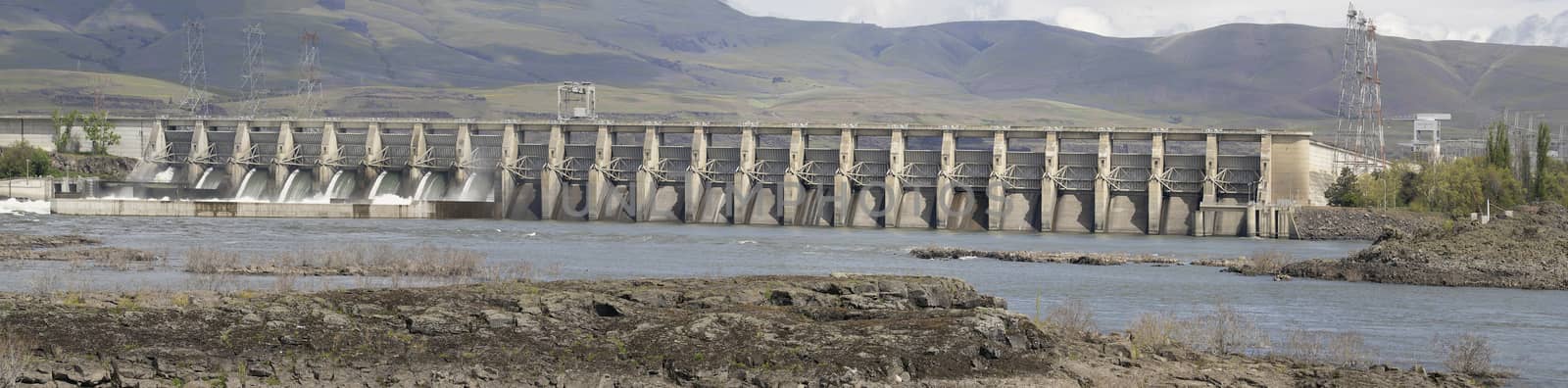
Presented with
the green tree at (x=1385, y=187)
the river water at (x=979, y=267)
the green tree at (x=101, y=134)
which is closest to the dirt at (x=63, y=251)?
the river water at (x=979, y=267)

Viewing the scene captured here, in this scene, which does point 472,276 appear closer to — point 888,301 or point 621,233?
point 888,301

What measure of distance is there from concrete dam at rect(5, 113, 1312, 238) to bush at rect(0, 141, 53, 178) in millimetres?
6503

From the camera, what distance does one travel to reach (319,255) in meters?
62.3

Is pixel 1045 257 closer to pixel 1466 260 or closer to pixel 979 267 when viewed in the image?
pixel 979 267

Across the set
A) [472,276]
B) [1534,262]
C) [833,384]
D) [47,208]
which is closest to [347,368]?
[833,384]

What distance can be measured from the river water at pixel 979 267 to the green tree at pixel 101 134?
104 ft

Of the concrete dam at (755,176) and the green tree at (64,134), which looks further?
the green tree at (64,134)

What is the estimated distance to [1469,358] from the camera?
3444 centimetres

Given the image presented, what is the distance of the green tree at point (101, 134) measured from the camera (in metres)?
135

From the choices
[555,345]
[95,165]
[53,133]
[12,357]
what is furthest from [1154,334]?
[53,133]

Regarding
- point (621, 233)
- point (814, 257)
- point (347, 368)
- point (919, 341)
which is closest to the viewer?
point (347, 368)

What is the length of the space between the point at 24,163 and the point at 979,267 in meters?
81.1

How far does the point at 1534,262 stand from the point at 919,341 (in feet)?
129

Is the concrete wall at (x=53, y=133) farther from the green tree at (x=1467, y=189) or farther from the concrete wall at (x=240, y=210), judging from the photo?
the green tree at (x=1467, y=189)
